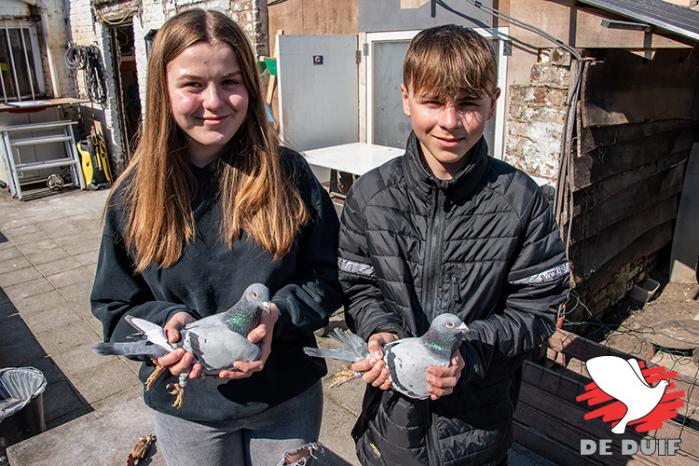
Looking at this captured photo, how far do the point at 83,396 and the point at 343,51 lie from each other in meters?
3.80

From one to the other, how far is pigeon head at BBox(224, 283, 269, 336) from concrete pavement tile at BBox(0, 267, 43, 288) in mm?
5459

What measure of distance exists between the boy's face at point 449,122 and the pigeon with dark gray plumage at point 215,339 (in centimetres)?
62

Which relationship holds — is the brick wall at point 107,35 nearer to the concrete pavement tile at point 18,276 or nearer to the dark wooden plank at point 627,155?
the concrete pavement tile at point 18,276

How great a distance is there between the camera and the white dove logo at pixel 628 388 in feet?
8.24

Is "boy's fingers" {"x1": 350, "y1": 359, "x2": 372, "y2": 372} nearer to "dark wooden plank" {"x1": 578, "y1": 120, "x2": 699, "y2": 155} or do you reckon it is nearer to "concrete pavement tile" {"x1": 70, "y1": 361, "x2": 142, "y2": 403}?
"concrete pavement tile" {"x1": 70, "y1": 361, "x2": 142, "y2": 403}

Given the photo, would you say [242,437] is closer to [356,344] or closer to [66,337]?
[356,344]

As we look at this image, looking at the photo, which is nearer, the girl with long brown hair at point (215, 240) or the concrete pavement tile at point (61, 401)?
the girl with long brown hair at point (215, 240)

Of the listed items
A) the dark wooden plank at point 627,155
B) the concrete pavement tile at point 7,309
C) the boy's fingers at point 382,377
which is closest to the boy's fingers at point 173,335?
the boy's fingers at point 382,377

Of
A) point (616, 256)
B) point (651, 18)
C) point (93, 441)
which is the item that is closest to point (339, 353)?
point (93, 441)

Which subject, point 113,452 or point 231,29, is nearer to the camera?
point 231,29

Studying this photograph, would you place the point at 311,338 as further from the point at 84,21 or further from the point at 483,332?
the point at 84,21

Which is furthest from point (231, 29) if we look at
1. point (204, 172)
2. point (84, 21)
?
point (84, 21)

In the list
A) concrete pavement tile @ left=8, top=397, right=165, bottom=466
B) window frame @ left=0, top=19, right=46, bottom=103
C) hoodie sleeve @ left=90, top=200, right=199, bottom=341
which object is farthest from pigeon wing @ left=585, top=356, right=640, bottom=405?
window frame @ left=0, top=19, right=46, bottom=103

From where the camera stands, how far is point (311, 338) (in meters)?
1.73
